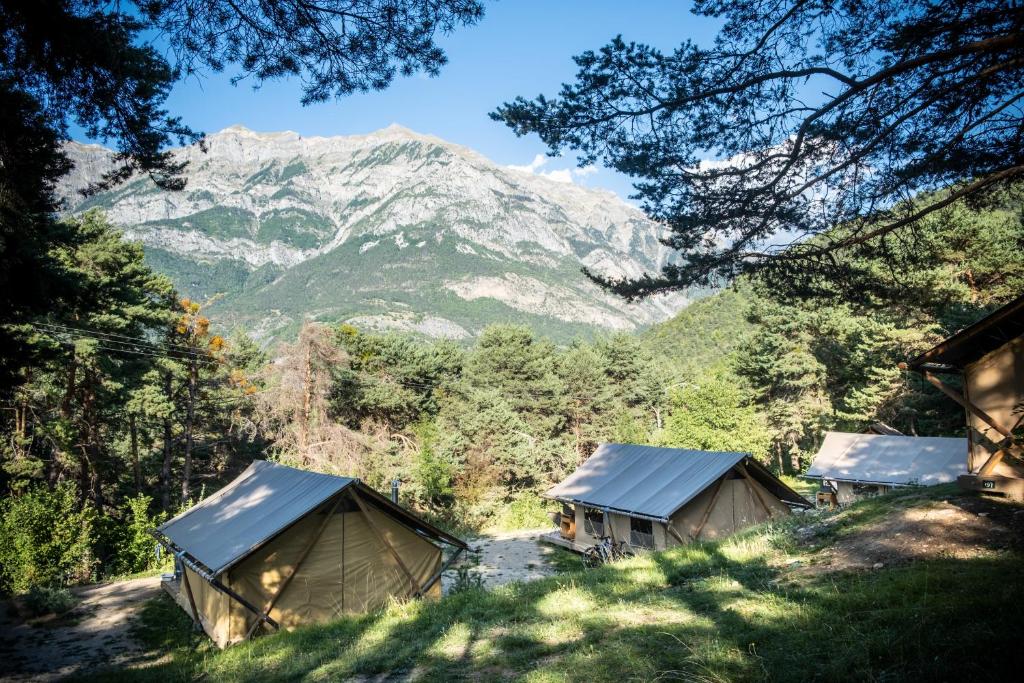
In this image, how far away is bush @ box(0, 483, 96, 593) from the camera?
14.4 metres

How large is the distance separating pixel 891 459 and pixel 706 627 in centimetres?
2170

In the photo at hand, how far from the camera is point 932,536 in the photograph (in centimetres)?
565

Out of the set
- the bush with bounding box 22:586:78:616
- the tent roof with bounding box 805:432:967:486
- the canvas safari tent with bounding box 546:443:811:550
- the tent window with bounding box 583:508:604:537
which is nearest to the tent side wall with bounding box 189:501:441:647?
the bush with bounding box 22:586:78:616

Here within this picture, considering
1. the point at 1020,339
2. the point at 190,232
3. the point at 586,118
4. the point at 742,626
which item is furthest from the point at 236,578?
the point at 190,232

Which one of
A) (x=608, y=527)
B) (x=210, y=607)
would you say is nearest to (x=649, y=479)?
(x=608, y=527)

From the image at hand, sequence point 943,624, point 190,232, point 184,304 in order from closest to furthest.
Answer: point 943,624 < point 184,304 < point 190,232

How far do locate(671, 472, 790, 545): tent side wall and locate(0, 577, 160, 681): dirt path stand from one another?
12684mm

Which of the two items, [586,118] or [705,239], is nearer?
[586,118]

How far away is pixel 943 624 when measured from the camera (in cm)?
354

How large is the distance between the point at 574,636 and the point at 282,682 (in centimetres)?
285

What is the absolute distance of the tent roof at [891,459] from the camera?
19.4 meters

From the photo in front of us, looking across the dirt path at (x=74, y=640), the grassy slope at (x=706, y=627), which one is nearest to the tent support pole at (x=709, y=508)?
the grassy slope at (x=706, y=627)

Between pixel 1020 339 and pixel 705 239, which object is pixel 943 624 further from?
pixel 1020 339

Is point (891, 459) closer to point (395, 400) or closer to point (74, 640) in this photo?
point (395, 400)
